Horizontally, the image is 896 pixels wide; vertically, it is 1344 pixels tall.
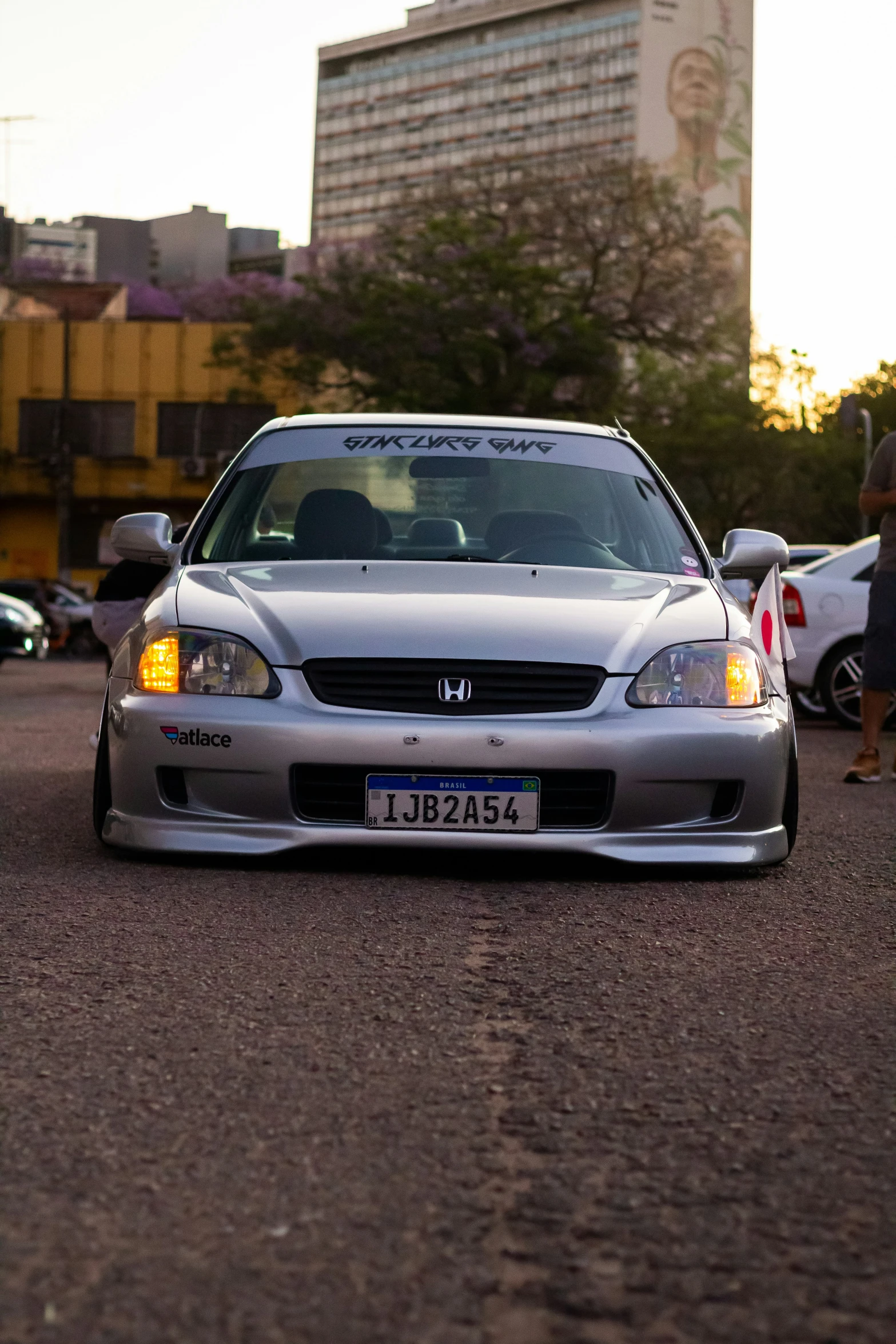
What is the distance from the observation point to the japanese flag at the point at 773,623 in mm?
6098

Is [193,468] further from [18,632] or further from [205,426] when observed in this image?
[18,632]

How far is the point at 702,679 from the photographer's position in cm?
525

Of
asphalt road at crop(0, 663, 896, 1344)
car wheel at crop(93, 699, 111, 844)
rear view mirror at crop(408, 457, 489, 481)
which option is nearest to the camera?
asphalt road at crop(0, 663, 896, 1344)

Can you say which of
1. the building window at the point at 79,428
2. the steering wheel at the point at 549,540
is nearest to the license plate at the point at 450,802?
the steering wheel at the point at 549,540

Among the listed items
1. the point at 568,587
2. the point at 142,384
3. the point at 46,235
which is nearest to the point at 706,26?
the point at 46,235

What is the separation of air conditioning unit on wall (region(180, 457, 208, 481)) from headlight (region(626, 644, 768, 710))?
46007 mm

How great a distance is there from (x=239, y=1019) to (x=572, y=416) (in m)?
39.0

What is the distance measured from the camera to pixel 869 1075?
10.4ft

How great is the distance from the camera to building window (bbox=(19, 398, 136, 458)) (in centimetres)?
5100

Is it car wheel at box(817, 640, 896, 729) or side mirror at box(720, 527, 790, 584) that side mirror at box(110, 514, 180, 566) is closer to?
side mirror at box(720, 527, 790, 584)

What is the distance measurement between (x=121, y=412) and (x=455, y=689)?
155 feet

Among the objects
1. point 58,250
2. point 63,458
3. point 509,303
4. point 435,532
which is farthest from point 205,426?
point 58,250

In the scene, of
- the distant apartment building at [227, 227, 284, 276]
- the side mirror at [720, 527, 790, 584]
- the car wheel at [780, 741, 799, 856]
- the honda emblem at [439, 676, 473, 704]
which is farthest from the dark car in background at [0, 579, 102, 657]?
the distant apartment building at [227, 227, 284, 276]

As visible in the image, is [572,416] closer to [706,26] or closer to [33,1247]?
[33,1247]
